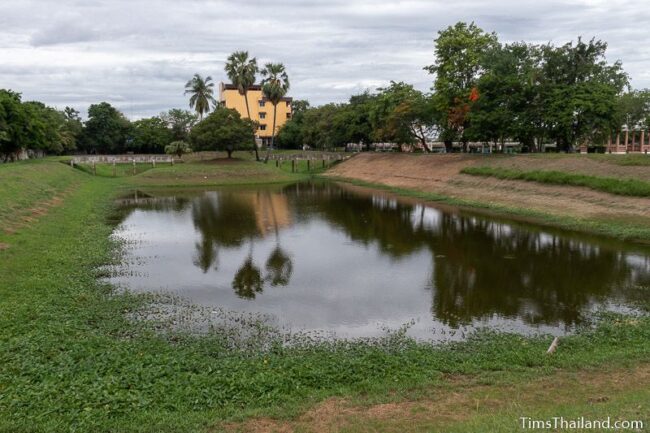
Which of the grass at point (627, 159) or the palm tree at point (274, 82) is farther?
the palm tree at point (274, 82)

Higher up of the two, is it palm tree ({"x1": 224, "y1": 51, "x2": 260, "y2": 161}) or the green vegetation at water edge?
palm tree ({"x1": 224, "y1": 51, "x2": 260, "y2": 161})

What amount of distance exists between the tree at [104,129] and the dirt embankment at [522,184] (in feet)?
169

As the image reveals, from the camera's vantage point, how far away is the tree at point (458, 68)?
54.2 m

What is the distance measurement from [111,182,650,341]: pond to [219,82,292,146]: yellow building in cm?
7273

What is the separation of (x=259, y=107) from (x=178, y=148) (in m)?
31.8

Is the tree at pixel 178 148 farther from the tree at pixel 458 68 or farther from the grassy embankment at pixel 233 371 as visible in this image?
the grassy embankment at pixel 233 371

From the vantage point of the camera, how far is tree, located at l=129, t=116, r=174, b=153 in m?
91.0

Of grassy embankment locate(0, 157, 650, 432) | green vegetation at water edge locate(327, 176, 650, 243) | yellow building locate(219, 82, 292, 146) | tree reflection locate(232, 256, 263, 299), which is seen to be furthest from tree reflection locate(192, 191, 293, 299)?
yellow building locate(219, 82, 292, 146)

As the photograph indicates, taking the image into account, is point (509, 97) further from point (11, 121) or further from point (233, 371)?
point (11, 121)

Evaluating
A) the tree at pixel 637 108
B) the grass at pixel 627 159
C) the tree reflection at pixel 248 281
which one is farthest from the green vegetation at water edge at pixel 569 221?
the tree at pixel 637 108

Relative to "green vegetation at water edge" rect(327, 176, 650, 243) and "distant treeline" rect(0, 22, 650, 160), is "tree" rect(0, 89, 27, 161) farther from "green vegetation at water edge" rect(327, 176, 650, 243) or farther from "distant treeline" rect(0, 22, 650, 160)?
"green vegetation at water edge" rect(327, 176, 650, 243)

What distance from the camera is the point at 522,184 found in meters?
39.6

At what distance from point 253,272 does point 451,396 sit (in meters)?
11.5

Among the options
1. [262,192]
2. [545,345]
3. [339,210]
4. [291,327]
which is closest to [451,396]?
[545,345]
